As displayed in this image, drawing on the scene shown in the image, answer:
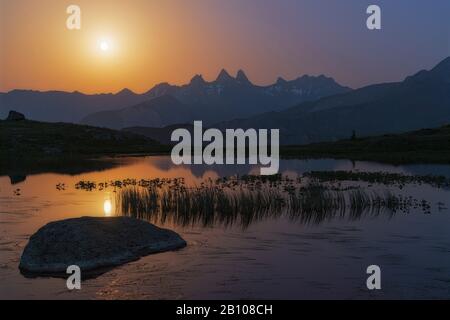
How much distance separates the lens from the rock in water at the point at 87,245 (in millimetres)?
20578

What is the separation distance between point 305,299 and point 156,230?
29.5ft

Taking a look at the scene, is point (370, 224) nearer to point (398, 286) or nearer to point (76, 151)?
point (398, 286)

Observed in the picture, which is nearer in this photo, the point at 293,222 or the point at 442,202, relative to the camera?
the point at 293,222

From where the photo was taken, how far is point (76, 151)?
123 meters

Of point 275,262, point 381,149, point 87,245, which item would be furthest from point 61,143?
point 275,262

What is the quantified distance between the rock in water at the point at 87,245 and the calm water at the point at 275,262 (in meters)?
0.64

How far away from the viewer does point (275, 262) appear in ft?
73.1

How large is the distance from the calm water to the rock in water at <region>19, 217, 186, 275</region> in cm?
64

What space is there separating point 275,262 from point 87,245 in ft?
23.7

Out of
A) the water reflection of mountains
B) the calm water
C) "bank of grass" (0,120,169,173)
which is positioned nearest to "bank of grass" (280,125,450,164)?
"bank of grass" (0,120,169,173)

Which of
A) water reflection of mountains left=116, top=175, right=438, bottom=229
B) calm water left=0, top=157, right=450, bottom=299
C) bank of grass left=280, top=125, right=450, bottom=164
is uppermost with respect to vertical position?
bank of grass left=280, top=125, right=450, bottom=164

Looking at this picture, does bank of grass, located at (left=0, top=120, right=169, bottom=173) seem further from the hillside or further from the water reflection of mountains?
the water reflection of mountains

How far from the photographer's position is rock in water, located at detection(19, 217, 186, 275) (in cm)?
2058
